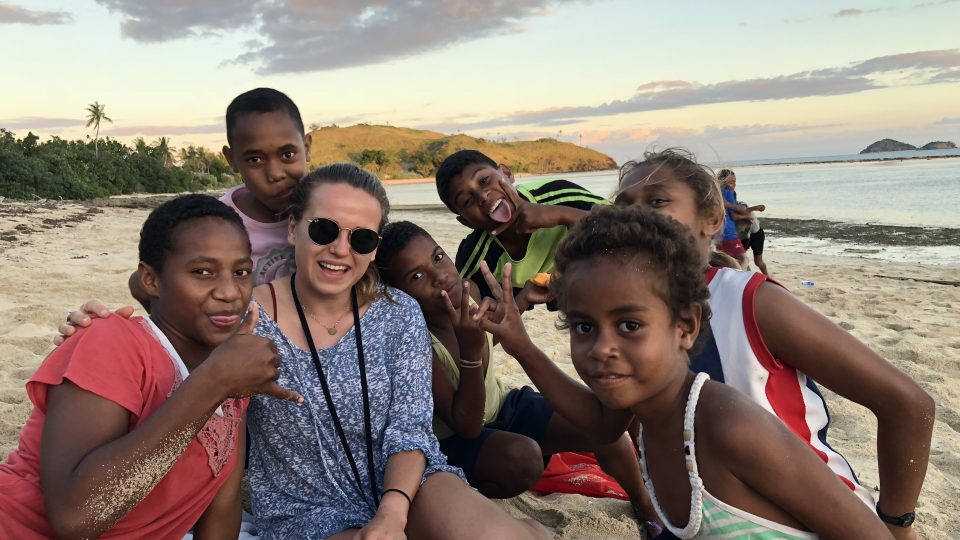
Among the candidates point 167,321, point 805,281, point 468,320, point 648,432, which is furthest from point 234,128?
point 805,281

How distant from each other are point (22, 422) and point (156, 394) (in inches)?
96.7

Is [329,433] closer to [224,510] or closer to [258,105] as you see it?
[224,510]

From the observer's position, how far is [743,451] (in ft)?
5.91

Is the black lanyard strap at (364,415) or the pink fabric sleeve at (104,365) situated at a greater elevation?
the pink fabric sleeve at (104,365)

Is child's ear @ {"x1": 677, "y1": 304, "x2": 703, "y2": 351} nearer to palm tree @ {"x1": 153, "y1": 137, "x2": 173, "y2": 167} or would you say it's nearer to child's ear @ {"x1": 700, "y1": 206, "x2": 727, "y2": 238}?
child's ear @ {"x1": 700, "y1": 206, "x2": 727, "y2": 238}

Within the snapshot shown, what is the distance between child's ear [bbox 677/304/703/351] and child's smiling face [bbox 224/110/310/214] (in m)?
2.20

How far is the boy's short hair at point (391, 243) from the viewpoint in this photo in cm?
308

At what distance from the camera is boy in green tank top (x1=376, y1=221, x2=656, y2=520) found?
2.84m

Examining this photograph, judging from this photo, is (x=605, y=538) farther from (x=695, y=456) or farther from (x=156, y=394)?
(x=156, y=394)

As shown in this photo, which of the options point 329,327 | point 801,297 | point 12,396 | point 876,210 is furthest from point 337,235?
point 876,210

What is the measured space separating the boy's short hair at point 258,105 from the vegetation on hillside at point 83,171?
2490cm

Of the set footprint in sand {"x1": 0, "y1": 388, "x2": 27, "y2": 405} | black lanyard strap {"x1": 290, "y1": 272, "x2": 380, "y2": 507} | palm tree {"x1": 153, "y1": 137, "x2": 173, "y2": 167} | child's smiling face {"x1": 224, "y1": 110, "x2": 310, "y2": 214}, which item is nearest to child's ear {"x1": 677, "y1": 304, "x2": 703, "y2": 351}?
black lanyard strap {"x1": 290, "y1": 272, "x2": 380, "y2": 507}

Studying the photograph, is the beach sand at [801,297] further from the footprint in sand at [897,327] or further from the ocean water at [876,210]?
the ocean water at [876,210]

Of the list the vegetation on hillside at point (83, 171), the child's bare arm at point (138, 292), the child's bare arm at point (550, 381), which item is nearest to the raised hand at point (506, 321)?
the child's bare arm at point (550, 381)
